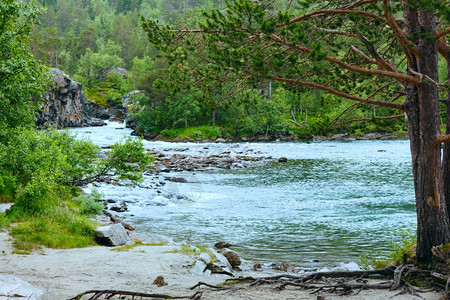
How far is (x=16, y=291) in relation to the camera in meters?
5.69

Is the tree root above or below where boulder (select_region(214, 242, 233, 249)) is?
above

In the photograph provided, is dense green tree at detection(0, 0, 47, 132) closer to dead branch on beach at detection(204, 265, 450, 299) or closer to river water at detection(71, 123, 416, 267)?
river water at detection(71, 123, 416, 267)

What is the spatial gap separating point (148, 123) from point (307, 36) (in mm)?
68588

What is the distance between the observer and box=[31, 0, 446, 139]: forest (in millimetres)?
10430

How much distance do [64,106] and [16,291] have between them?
76978 mm

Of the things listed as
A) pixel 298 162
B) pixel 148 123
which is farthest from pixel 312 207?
pixel 148 123

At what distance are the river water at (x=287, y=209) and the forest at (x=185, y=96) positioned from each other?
4061mm

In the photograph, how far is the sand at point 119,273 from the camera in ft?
24.4

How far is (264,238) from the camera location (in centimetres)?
1584

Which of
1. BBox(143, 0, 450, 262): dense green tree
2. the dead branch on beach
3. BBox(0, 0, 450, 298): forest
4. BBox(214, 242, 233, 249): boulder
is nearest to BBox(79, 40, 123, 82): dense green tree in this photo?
BBox(0, 0, 450, 298): forest

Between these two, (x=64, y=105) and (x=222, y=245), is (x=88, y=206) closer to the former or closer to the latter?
(x=222, y=245)

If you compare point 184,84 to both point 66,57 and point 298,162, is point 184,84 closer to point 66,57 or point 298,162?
point 298,162

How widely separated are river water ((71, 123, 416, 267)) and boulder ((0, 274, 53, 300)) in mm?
8302

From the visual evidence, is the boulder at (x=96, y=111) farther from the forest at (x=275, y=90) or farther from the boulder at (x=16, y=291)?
the boulder at (x=16, y=291)
